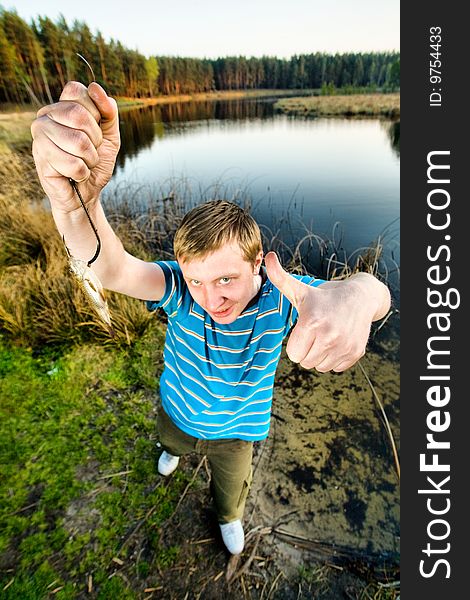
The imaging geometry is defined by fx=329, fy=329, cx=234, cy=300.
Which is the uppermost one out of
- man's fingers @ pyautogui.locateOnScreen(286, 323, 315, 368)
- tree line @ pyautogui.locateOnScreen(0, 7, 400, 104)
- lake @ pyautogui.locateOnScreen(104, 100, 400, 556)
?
tree line @ pyautogui.locateOnScreen(0, 7, 400, 104)

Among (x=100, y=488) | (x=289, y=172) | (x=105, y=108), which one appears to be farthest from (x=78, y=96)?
(x=289, y=172)

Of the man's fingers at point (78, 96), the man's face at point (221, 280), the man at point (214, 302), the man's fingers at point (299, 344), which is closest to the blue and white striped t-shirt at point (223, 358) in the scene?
the man at point (214, 302)

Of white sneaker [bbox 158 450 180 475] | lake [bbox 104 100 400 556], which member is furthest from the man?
lake [bbox 104 100 400 556]

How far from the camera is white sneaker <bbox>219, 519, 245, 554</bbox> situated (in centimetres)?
218

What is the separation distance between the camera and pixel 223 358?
1.67m

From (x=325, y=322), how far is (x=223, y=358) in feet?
2.65

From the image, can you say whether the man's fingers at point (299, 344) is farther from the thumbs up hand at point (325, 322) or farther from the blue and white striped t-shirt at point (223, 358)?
the blue and white striped t-shirt at point (223, 358)

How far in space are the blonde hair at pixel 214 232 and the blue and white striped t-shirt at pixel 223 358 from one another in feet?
0.79

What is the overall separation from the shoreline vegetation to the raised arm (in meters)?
1.87

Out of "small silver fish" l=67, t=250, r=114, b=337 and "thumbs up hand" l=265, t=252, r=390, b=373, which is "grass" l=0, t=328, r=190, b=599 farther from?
"thumbs up hand" l=265, t=252, r=390, b=373

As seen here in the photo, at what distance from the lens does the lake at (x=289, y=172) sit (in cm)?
848

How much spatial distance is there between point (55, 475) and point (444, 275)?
3.24 meters

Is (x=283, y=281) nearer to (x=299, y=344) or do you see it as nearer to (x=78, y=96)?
(x=299, y=344)

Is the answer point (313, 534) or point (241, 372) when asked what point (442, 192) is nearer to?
point (241, 372)
